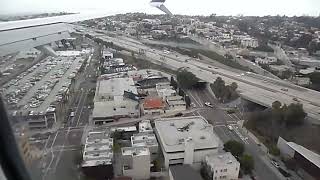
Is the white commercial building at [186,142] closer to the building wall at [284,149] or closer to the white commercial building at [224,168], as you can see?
the white commercial building at [224,168]

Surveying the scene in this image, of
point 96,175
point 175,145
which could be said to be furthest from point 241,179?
point 96,175

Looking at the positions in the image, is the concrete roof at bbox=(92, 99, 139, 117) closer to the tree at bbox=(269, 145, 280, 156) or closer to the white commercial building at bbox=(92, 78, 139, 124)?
the white commercial building at bbox=(92, 78, 139, 124)

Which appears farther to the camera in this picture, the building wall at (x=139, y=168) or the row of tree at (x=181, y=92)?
the row of tree at (x=181, y=92)

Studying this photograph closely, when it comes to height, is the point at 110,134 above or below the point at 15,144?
below

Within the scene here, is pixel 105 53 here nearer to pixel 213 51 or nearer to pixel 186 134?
pixel 213 51

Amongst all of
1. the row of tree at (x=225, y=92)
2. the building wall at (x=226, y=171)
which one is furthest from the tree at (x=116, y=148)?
the row of tree at (x=225, y=92)

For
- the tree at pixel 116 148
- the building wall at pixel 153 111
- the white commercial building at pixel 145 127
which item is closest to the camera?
the tree at pixel 116 148

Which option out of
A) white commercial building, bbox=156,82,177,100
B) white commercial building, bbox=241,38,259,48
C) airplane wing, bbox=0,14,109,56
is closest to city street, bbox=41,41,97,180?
airplane wing, bbox=0,14,109,56
